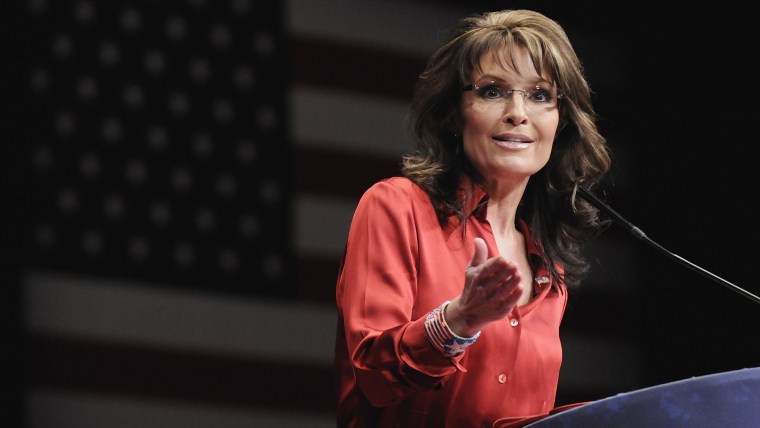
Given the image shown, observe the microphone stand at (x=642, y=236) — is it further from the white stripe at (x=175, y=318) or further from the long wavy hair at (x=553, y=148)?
the white stripe at (x=175, y=318)

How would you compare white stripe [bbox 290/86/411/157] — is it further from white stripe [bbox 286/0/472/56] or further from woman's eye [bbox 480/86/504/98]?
woman's eye [bbox 480/86/504/98]

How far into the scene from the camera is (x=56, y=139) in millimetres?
4125

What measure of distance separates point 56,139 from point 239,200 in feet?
2.36

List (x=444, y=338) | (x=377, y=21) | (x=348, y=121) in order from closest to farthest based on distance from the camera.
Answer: (x=444, y=338) < (x=348, y=121) < (x=377, y=21)

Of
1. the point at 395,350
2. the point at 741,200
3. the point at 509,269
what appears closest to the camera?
the point at 509,269

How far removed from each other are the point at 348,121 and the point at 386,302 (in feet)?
10.1

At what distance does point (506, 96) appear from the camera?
1.88 m

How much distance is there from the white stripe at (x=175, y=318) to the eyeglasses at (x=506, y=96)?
254 cm

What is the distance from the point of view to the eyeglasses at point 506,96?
188 centimetres

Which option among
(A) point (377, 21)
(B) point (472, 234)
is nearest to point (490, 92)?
(B) point (472, 234)

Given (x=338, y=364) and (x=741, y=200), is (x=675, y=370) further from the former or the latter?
(x=338, y=364)

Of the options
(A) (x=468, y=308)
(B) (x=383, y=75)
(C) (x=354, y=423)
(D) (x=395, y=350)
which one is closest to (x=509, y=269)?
(A) (x=468, y=308)

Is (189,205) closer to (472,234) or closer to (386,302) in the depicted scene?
(472,234)

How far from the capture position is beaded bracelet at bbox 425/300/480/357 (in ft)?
4.95
